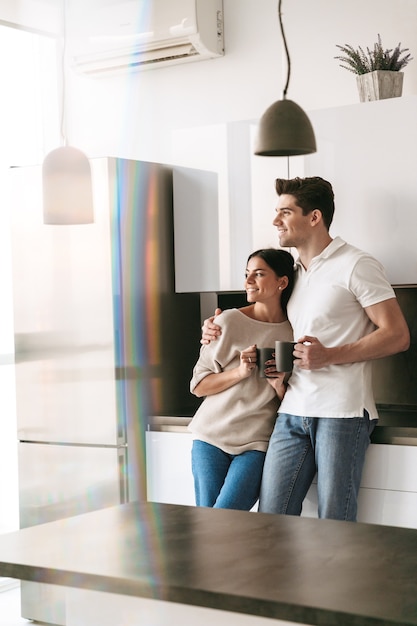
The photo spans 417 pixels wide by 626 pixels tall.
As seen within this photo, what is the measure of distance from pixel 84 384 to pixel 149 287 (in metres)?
0.48

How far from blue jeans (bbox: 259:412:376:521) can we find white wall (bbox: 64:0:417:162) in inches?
57.2

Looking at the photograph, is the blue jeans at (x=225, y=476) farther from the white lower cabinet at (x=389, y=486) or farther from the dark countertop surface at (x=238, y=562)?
the dark countertop surface at (x=238, y=562)

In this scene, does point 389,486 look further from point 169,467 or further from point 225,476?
point 169,467

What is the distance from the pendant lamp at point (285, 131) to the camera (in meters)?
2.19

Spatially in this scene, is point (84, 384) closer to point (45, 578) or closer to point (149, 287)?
point (149, 287)

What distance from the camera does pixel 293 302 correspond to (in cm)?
336

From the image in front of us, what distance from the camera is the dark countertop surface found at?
4.69 feet

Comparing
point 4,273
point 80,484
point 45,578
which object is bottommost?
point 80,484

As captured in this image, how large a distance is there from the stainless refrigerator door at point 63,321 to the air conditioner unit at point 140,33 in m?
0.82

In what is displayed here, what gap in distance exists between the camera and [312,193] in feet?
10.9

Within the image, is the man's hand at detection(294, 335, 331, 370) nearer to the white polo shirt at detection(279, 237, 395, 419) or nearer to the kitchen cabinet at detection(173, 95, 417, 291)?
the white polo shirt at detection(279, 237, 395, 419)

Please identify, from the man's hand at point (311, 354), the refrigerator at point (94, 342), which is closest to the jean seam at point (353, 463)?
the man's hand at point (311, 354)

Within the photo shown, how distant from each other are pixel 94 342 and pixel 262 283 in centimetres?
79

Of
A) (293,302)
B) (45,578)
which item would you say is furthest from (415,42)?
(45,578)
